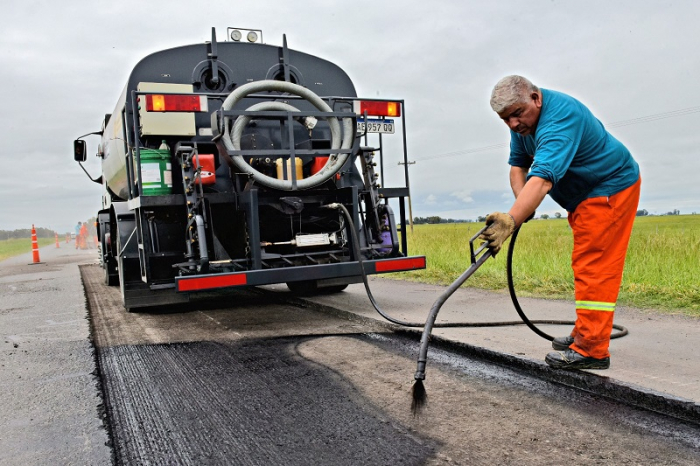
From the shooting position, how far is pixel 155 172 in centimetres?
605

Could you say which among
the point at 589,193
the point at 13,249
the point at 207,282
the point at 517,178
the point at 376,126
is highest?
the point at 376,126

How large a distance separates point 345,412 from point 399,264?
3.09 metres

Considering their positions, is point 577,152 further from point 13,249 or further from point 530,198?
point 13,249

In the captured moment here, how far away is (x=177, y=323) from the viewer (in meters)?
6.40

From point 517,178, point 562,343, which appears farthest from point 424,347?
point 517,178

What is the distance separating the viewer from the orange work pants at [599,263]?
347 cm

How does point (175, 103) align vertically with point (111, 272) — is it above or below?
above

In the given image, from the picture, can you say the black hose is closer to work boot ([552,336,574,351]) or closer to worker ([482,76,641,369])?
work boot ([552,336,574,351])

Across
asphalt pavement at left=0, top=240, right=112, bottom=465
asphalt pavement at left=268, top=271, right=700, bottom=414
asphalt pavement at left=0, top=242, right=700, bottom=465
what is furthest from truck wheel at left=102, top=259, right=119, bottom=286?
asphalt pavement at left=268, top=271, right=700, bottom=414

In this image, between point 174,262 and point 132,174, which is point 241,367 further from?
point 132,174

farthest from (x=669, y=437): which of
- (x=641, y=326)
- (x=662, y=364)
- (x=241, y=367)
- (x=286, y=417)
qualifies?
(x=241, y=367)

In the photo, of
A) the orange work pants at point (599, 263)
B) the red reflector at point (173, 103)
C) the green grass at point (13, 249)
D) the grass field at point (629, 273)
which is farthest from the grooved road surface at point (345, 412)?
the green grass at point (13, 249)

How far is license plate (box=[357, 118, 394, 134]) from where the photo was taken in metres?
6.55

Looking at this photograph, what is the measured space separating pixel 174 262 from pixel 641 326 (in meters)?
4.56
